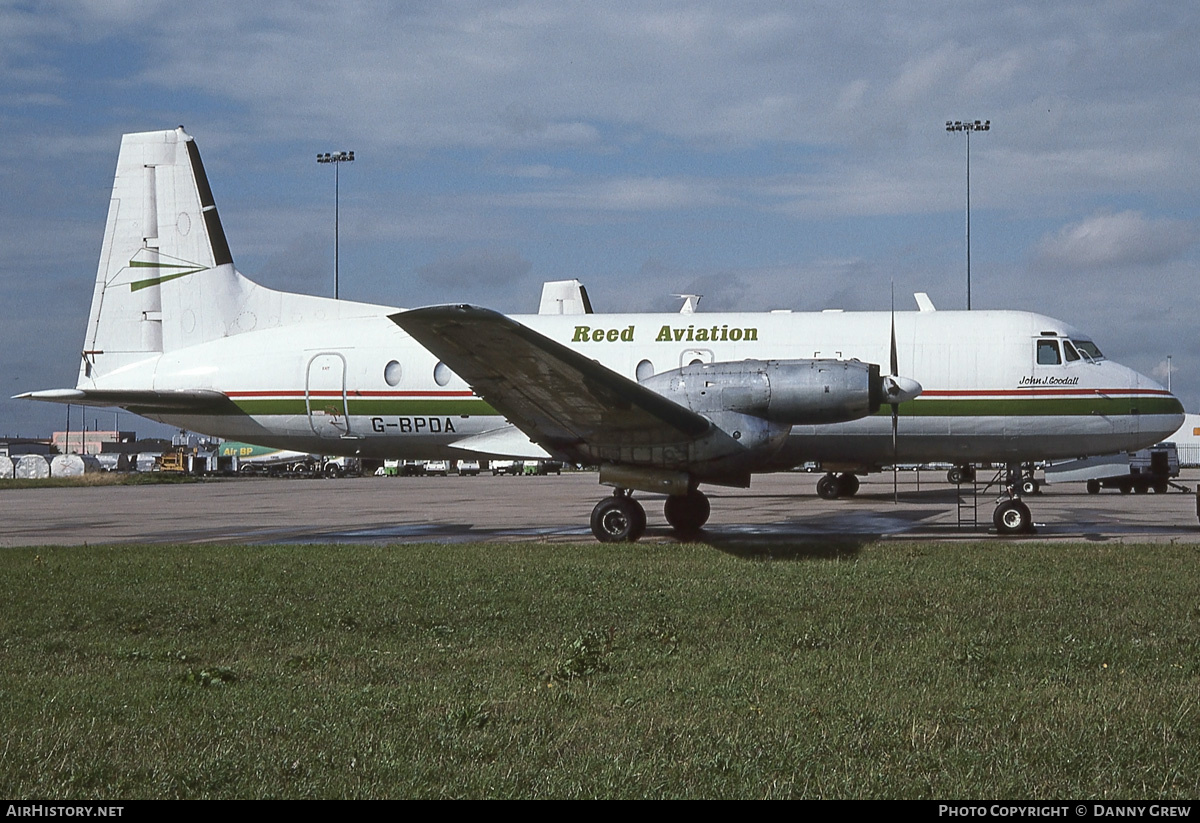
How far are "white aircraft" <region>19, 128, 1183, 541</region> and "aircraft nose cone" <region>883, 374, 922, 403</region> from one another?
0.11ft

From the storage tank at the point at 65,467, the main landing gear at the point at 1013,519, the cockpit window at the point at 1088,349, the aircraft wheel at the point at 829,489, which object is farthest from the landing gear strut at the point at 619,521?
the storage tank at the point at 65,467

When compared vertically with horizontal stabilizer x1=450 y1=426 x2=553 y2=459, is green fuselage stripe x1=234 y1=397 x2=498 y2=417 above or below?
above

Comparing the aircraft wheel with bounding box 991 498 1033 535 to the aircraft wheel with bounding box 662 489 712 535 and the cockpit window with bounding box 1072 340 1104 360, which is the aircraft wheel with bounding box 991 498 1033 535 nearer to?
the cockpit window with bounding box 1072 340 1104 360

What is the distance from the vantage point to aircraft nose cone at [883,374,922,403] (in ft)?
51.1

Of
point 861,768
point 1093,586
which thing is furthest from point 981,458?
point 861,768

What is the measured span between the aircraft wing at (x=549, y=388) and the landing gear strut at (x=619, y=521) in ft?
2.80

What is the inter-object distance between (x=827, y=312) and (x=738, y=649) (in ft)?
37.1

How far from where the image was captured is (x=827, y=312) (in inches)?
729

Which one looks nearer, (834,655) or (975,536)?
(834,655)

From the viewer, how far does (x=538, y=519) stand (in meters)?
22.1

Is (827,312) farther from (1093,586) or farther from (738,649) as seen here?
(738,649)

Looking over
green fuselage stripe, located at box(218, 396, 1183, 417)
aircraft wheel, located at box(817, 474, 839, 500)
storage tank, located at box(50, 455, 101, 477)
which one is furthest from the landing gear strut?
storage tank, located at box(50, 455, 101, 477)

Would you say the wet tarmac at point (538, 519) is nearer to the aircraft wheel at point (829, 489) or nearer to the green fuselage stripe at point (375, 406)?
the aircraft wheel at point (829, 489)
